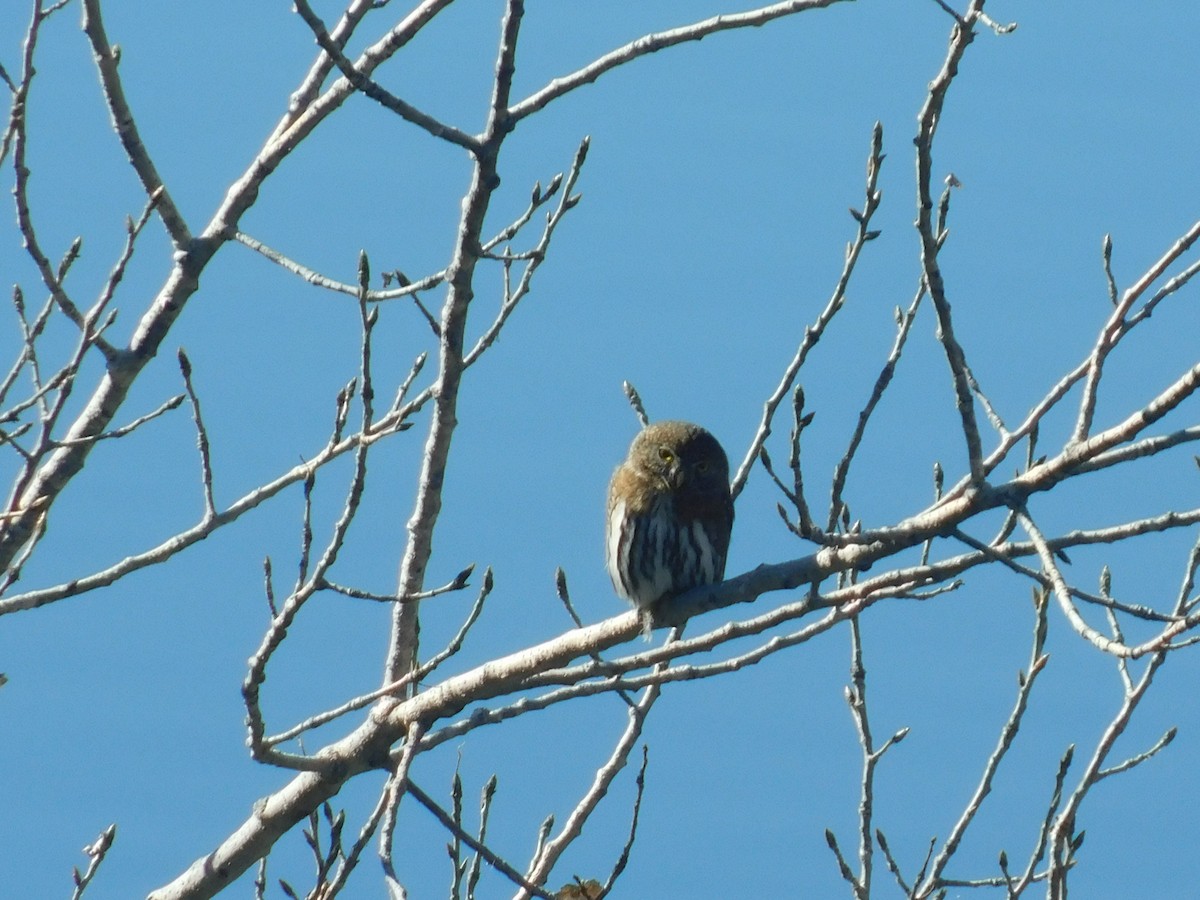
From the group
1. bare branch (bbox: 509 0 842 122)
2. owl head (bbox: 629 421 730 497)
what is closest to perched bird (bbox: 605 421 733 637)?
owl head (bbox: 629 421 730 497)

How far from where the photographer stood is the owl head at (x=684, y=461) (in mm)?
5449

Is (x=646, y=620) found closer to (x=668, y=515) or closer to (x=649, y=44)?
(x=668, y=515)

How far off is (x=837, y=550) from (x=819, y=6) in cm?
136

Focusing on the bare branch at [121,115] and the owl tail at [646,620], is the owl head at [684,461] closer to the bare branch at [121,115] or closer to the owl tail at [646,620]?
the owl tail at [646,620]

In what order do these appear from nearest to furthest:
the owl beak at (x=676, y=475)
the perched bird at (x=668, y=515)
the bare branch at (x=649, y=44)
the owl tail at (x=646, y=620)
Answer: the bare branch at (x=649, y=44)
the owl tail at (x=646, y=620)
the perched bird at (x=668, y=515)
the owl beak at (x=676, y=475)

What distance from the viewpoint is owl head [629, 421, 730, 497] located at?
5.45m

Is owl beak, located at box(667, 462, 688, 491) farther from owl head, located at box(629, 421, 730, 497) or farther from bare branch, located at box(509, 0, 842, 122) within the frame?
bare branch, located at box(509, 0, 842, 122)

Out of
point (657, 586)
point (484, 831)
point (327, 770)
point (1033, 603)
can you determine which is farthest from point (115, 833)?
point (1033, 603)

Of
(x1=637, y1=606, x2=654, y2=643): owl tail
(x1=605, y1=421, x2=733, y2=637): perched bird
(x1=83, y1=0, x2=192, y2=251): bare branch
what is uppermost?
(x1=83, y1=0, x2=192, y2=251): bare branch

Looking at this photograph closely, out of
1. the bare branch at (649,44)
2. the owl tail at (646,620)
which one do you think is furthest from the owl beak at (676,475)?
the bare branch at (649,44)

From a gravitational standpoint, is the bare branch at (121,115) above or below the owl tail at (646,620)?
above

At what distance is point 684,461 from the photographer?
215 inches

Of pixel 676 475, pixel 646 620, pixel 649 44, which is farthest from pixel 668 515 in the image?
pixel 649 44

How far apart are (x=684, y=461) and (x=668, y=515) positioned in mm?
213
